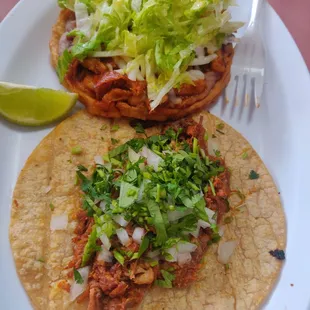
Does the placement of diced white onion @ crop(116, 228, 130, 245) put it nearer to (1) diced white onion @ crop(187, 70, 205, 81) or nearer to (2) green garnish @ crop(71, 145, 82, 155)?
(2) green garnish @ crop(71, 145, 82, 155)

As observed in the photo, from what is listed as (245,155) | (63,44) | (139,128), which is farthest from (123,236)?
(63,44)

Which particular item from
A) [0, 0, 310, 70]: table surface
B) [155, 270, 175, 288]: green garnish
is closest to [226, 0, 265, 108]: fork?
[0, 0, 310, 70]: table surface

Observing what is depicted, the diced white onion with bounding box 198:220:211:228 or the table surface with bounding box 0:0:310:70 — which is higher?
the table surface with bounding box 0:0:310:70

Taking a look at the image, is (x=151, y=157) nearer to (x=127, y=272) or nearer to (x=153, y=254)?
(x=153, y=254)

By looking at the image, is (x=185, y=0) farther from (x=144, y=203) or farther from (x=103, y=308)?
(x=103, y=308)

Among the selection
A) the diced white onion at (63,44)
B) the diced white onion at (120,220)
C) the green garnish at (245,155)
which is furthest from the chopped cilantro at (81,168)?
the green garnish at (245,155)

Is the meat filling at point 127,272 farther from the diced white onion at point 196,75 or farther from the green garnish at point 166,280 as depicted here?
the diced white onion at point 196,75
